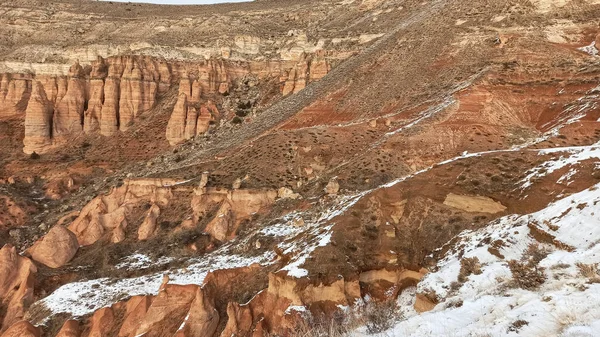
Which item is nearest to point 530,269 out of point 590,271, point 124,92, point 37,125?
point 590,271

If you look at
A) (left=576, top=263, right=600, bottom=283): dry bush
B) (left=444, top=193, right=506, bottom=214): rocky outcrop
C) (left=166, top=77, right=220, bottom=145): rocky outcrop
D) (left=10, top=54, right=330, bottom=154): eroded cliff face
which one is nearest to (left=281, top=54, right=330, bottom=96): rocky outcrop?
(left=10, top=54, right=330, bottom=154): eroded cliff face

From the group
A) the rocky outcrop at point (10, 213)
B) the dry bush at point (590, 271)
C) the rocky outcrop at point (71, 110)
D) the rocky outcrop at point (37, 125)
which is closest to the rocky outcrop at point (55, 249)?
the rocky outcrop at point (10, 213)

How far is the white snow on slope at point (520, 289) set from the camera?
7.20 metres

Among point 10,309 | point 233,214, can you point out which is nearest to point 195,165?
point 233,214

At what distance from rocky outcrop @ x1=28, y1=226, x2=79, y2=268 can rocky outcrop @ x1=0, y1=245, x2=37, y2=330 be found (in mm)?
985

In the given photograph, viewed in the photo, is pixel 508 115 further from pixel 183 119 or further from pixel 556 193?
pixel 183 119

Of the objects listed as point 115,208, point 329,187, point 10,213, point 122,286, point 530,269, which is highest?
point 530,269

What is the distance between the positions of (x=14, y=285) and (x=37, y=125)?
3506 centimetres

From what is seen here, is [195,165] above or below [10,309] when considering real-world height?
above

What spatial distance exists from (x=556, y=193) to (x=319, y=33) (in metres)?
48.1

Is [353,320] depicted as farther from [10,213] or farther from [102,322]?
[10,213]

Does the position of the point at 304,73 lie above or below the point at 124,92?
above

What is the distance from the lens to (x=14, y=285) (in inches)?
934

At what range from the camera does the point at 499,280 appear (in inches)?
408
